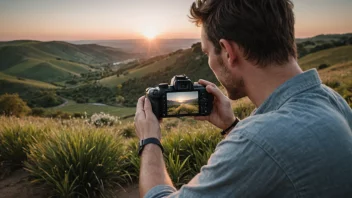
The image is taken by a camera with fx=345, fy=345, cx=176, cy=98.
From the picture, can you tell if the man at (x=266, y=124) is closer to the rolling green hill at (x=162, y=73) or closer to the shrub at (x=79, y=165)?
the shrub at (x=79, y=165)

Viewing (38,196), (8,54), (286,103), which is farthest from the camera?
(8,54)

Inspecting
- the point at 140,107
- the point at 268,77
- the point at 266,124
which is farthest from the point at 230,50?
the point at 140,107

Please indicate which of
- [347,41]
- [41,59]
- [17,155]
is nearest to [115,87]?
[41,59]

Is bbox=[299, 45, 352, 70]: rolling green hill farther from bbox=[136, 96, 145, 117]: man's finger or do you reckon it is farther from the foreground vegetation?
bbox=[136, 96, 145, 117]: man's finger

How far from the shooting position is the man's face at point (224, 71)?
6.37 feet

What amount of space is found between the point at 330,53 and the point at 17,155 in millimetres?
49006

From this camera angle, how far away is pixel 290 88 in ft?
5.14

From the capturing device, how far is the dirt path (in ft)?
16.8

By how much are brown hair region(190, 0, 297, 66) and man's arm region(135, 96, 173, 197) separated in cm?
74

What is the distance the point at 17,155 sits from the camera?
244 inches

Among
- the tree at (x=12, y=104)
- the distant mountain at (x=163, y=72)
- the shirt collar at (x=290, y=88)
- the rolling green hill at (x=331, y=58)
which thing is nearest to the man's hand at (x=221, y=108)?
the shirt collar at (x=290, y=88)

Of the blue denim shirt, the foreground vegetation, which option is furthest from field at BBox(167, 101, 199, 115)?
the foreground vegetation

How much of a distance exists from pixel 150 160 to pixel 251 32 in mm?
896

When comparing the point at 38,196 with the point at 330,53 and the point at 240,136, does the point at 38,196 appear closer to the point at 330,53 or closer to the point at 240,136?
the point at 240,136
